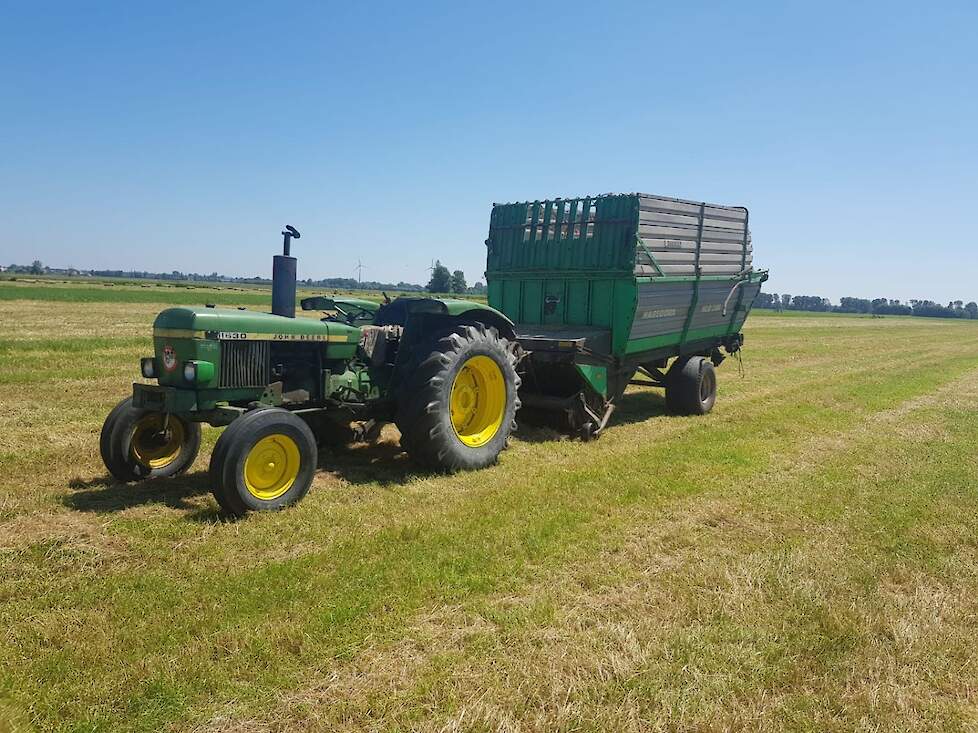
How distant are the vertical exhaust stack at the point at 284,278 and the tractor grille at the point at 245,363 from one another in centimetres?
30

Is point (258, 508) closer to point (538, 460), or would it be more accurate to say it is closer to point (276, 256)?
point (276, 256)

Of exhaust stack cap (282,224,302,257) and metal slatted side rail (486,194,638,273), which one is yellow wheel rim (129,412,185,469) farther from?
metal slatted side rail (486,194,638,273)

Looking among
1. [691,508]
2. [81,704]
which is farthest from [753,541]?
→ [81,704]

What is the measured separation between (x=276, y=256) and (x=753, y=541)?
3.78m

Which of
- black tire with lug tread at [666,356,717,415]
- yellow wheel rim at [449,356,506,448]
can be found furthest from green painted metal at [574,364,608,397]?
black tire with lug tread at [666,356,717,415]

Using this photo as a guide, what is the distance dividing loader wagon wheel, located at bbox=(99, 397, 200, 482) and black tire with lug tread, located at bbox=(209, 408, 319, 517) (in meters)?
0.98

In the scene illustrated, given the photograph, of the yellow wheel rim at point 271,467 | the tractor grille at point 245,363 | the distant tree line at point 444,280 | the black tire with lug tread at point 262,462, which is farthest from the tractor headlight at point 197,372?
the distant tree line at point 444,280

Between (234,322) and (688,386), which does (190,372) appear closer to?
(234,322)

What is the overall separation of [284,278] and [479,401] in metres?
2.31

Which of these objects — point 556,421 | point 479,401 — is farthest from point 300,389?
point 556,421

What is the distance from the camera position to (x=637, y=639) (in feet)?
10.5

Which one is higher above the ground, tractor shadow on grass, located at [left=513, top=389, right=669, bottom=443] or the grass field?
tractor shadow on grass, located at [left=513, top=389, right=669, bottom=443]

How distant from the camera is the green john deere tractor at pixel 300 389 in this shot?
4.76 meters

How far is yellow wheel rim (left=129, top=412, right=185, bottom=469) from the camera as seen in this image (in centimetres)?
533
